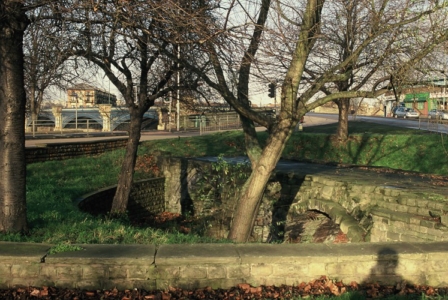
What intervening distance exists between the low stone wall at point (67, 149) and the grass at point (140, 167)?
1.87ft

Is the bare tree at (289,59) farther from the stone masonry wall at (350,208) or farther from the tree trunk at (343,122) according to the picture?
the tree trunk at (343,122)

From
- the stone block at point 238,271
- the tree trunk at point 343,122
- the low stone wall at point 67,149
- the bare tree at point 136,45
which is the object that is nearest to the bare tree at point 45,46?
the bare tree at point 136,45

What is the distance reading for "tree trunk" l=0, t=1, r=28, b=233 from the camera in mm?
4906

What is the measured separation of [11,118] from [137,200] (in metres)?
9.25

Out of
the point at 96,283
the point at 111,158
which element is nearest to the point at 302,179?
the point at 96,283

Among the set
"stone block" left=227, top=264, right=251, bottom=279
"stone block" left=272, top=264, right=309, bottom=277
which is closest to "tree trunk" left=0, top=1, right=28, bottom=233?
"stone block" left=227, top=264, right=251, bottom=279

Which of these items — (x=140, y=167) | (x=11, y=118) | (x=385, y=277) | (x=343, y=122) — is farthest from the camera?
Answer: (x=343, y=122)

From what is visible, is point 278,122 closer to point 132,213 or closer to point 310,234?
point 310,234

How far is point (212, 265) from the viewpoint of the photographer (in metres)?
4.02

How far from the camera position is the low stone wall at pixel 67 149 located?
47.7 feet

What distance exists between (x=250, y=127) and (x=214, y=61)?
5.72 feet

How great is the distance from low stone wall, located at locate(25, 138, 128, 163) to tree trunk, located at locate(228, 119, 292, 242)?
8646mm

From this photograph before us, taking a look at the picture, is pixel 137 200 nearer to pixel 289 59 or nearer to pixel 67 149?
pixel 67 149

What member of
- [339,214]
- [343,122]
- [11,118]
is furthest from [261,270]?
[343,122]
